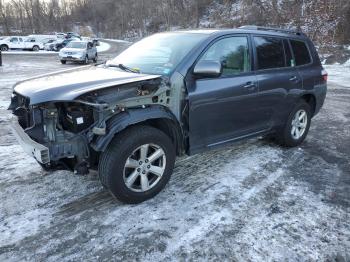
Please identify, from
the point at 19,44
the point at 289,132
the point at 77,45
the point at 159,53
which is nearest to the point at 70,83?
the point at 159,53

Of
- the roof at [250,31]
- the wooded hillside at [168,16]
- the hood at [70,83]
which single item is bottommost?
the hood at [70,83]

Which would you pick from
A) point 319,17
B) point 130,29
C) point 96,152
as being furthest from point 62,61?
point 130,29

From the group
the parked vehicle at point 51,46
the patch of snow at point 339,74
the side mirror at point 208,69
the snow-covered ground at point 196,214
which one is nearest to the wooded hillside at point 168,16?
the patch of snow at point 339,74

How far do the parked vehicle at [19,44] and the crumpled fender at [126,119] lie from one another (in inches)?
1604

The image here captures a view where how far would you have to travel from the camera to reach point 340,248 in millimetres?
3213

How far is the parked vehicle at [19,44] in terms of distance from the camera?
39438mm

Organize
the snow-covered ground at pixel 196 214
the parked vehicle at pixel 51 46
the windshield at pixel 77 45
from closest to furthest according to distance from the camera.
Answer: the snow-covered ground at pixel 196 214
the windshield at pixel 77 45
the parked vehicle at pixel 51 46

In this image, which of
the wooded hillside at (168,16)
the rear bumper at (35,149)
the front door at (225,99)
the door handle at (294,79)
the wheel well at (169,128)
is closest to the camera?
the rear bumper at (35,149)

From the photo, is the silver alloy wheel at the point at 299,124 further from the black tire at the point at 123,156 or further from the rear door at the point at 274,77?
the black tire at the point at 123,156

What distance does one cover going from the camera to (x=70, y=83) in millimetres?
3604

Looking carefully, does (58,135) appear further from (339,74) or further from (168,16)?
(168,16)

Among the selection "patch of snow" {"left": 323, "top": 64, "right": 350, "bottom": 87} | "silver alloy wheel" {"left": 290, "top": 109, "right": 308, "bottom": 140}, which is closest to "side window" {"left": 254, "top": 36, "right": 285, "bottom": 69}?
"silver alloy wheel" {"left": 290, "top": 109, "right": 308, "bottom": 140}

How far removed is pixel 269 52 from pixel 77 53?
20911 millimetres

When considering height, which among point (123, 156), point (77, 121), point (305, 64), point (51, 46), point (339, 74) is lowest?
point (51, 46)
